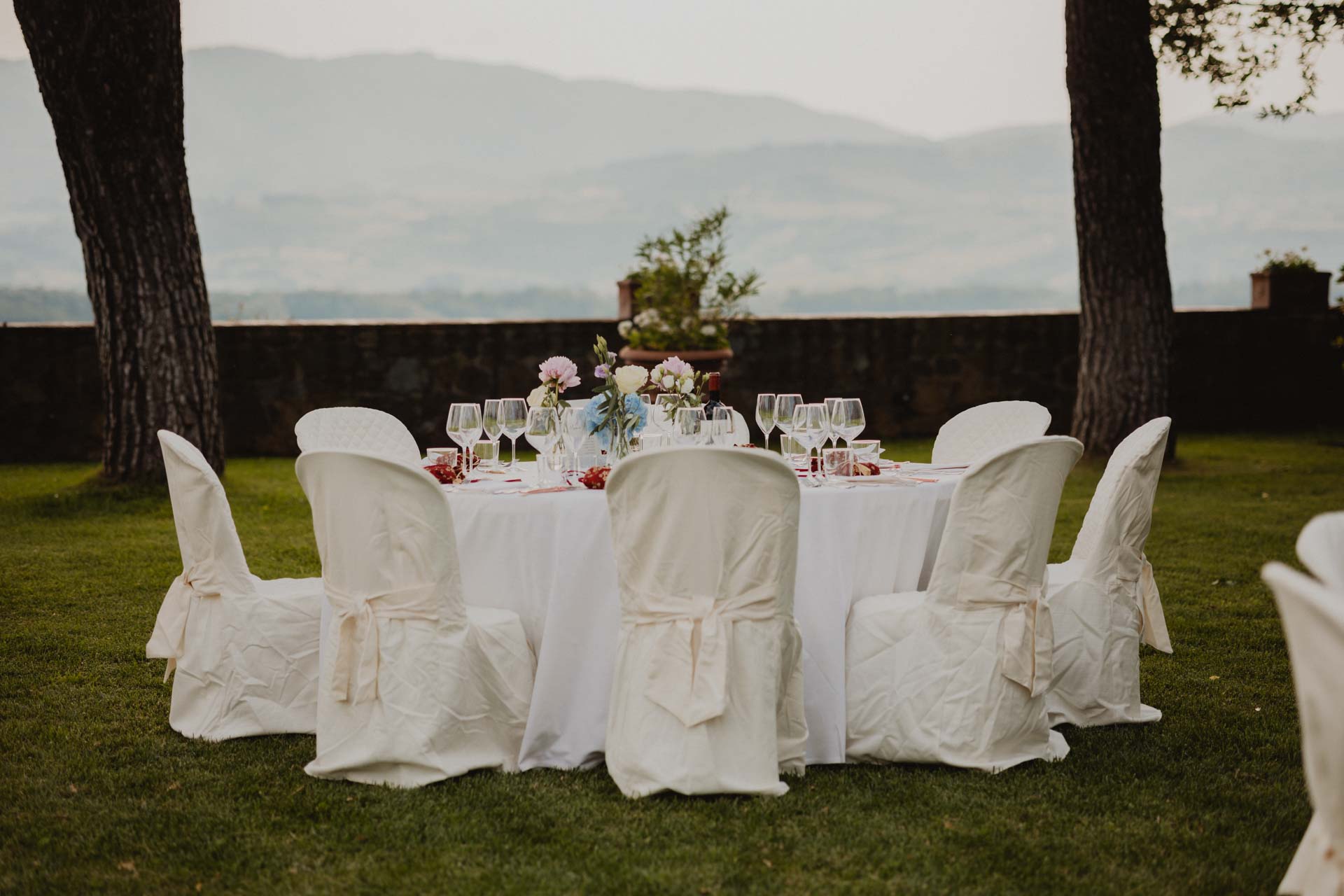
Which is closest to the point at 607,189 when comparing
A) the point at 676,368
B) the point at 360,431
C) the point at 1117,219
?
the point at 1117,219

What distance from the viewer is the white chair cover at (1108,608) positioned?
3.71 m

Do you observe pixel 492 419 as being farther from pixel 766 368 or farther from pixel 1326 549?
pixel 766 368

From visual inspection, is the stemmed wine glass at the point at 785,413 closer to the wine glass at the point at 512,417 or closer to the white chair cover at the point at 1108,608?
the wine glass at the point at 512,417

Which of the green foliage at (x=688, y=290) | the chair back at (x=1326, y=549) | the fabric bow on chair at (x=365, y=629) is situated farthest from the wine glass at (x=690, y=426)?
the green foliage at (x=688, y=290)

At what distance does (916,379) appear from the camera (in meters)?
11.5

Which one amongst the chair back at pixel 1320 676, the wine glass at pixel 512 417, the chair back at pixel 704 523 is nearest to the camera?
the chair back at pixel 1320 676

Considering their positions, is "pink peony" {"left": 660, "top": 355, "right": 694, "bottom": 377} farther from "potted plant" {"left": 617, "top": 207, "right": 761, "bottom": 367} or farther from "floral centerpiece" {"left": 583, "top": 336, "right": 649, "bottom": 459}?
"potted plant" {"left": 617, "top": 207, "right": 761, "bottom": 367}

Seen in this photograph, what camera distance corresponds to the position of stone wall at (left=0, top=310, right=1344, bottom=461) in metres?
10.6

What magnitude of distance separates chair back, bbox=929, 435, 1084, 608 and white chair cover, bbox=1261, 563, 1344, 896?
5.04ft

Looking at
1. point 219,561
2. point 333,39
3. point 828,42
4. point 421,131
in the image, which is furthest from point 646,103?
point 219,561

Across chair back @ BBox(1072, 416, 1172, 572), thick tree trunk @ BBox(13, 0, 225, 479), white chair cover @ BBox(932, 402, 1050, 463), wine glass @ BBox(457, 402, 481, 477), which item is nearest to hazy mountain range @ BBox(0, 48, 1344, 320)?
thick tree trunk @ BBox(13, 0, 225, 479)

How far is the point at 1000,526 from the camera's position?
10.9ft

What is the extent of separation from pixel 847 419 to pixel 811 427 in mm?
115

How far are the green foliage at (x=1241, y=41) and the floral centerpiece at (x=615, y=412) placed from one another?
715 cm
